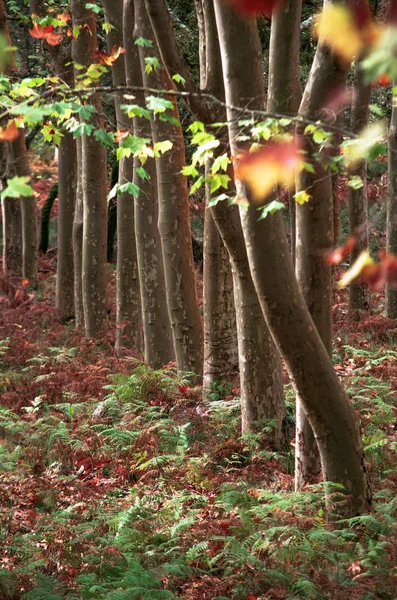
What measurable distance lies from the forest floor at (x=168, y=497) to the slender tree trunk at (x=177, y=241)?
0.50m

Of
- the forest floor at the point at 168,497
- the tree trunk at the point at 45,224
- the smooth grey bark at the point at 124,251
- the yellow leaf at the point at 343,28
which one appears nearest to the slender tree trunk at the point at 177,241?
the forest floor at the point at 168,497

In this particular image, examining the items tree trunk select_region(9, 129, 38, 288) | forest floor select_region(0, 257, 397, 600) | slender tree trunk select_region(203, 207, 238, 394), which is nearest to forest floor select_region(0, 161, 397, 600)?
forest floor select_region(0, 257, 397, 600)

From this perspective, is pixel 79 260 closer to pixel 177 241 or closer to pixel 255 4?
pixel 177 241

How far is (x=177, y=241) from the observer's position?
1005cm

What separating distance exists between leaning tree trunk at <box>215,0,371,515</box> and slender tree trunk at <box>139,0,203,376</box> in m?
4.31

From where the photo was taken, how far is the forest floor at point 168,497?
5039 mm

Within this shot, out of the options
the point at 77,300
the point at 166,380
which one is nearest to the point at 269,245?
the point at 166,380

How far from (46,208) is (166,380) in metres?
15.5

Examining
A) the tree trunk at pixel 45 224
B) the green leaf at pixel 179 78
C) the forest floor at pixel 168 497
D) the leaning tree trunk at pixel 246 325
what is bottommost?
the forest floor at pixel 168 497

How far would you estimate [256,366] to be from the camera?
7473 millimetres

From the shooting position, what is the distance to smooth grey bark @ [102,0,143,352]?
1264 centimetres

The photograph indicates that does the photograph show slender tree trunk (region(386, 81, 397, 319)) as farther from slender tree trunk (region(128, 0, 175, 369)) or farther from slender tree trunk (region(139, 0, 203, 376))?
slender tree trunk (region(139, 0, 203, 376))

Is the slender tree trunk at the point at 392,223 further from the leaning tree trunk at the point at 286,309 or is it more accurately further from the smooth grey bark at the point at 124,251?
the leaning tree trunk at the point at 286,309

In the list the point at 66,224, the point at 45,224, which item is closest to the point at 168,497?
the point at 66,224
